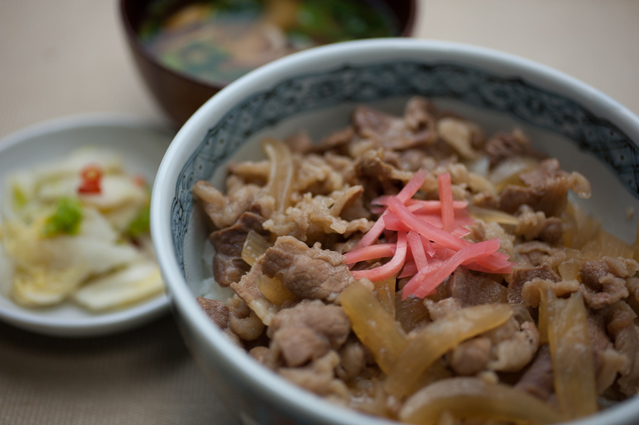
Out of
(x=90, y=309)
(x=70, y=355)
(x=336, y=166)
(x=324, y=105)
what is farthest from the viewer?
(x=90, y=309)

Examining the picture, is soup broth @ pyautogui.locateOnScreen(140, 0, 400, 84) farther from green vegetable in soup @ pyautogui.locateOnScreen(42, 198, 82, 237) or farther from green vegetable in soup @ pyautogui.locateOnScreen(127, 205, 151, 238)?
green vegetable in soup @ pyautogui.locateOnScreen(42, 198, 82, 237)

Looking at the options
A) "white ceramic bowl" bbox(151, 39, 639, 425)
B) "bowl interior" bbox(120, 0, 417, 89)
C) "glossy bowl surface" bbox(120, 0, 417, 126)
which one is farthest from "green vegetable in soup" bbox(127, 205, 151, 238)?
"white ceramic bowl" bbox(151, 39, 639, 425)

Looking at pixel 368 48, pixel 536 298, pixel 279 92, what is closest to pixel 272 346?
pixel 536 298

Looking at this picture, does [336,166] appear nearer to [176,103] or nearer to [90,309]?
[176,103]

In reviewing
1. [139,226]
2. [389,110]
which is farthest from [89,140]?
[389,110]

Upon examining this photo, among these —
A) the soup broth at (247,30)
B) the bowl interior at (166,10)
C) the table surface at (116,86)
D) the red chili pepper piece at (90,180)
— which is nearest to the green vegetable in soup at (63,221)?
the red chili pepper piece at (90,180)
